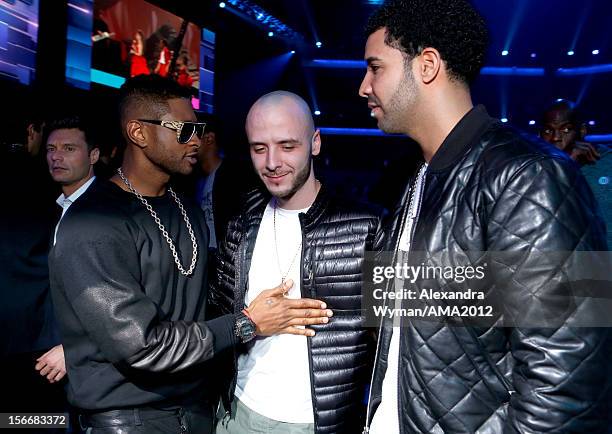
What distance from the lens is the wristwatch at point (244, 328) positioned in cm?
192

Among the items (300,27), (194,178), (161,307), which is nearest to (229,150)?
(300,27)

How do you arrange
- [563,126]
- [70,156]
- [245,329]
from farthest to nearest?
[70,156] → [563,126] → [245,329]

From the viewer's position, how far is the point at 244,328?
6.32 feet

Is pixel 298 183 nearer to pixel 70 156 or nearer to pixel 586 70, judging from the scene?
pixel 70 156

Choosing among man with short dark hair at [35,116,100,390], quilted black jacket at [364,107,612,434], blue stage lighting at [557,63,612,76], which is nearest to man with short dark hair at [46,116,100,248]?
man with short dark hair at [35,116,100,390]

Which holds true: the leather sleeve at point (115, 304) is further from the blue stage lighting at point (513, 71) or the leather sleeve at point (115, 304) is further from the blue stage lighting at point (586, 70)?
the blue stage lighting at point (586, 70)

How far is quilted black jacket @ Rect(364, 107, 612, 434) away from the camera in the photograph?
43.6 inches

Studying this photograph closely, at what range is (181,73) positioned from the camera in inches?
303

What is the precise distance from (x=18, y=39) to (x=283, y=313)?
14.0ft

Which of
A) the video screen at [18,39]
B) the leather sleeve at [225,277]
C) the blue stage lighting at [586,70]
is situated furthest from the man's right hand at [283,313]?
the blue stage lighting at [586,70]

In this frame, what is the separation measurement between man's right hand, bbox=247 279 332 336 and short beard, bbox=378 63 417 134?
0.78 meters

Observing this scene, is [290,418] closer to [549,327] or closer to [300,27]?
[549,327]

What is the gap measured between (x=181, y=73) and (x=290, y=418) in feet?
21.9

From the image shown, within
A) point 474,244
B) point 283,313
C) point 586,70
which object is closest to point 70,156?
point 283,313
